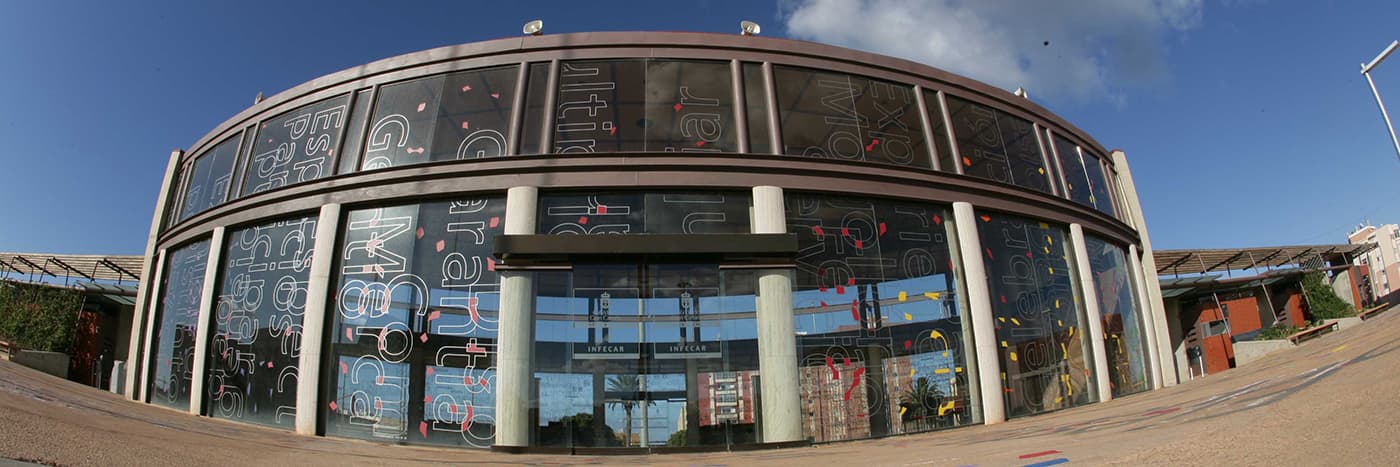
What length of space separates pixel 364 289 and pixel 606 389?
5.77m

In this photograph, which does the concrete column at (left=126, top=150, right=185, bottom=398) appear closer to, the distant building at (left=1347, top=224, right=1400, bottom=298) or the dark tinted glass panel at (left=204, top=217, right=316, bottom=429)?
the dark tinted glass panel at (left=204, top=217, right=316, bottom=429)

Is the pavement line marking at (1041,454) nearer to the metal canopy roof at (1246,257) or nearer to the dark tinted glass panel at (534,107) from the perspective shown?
the dark tinted glass panel at (534,107)

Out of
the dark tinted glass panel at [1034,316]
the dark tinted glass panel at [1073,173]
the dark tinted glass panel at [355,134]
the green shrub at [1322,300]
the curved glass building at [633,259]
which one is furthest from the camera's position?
the green shrub at [1322,300]

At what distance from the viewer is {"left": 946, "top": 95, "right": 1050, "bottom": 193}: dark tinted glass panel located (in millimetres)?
16188

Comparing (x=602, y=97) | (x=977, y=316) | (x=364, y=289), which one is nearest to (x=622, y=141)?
(x=602, y=97)

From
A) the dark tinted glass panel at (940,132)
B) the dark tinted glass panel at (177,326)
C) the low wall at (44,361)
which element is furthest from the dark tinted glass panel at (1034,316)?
the low wall at (44,361)

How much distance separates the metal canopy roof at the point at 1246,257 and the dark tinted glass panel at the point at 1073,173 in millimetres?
15424

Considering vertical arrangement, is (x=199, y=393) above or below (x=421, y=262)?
below

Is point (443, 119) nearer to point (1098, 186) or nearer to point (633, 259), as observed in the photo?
point (633, 259)

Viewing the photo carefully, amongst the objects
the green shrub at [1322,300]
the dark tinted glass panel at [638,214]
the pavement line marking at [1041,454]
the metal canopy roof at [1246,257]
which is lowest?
the pavement line marking at [1041,454]

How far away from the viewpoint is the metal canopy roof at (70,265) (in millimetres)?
28984

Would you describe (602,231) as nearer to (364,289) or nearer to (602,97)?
(602,97)

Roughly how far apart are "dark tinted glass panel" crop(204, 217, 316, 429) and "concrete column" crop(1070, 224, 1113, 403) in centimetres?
1874

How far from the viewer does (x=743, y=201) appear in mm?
13672
